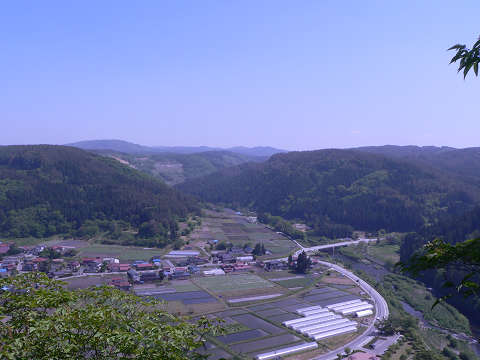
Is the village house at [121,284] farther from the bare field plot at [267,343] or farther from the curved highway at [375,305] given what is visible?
the curved highway at [375,305]

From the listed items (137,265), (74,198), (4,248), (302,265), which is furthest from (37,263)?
(302,265)

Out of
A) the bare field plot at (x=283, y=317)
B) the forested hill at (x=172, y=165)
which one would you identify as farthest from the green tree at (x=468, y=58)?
the forested hill at (x=172, y=165)

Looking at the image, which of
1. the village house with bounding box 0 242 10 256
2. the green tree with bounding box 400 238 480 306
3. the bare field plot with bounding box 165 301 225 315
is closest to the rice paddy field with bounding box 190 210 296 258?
the bare field plot with bounding box 165 301 225 315

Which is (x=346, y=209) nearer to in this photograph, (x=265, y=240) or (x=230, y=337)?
(x=265, y=240)

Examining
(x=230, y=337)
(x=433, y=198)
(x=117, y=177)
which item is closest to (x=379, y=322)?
(x=230, y=337)

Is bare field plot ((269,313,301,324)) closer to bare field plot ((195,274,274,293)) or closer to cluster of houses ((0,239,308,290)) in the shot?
bare field plot ((195,274,274,293))

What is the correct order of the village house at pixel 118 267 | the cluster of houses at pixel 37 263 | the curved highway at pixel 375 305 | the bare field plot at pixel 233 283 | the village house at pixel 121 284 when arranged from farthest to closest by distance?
1. the village house at pixel 118 267
2. the cluster of houses at pixel 37 263
3. the bare field plot at pixel 233 283
4. the village house at pixel 121 284
5. the curved highway at pixel 375 305

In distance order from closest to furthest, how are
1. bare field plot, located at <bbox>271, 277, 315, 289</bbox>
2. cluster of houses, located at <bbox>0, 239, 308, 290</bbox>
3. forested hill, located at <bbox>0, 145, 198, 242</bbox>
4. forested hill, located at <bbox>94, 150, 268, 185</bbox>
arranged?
1. bare field plot, located at <bbox>271, 277, 315, 289</bbox>
2. cluster of houses, located at <bbox>0, 239, 308, 290</bbox>
3. forested hill, located at <bbox>0, 145, 198, 242</bbox>
4. forested hill, located at <bbox>94, 150, 268, 185</bbox>
